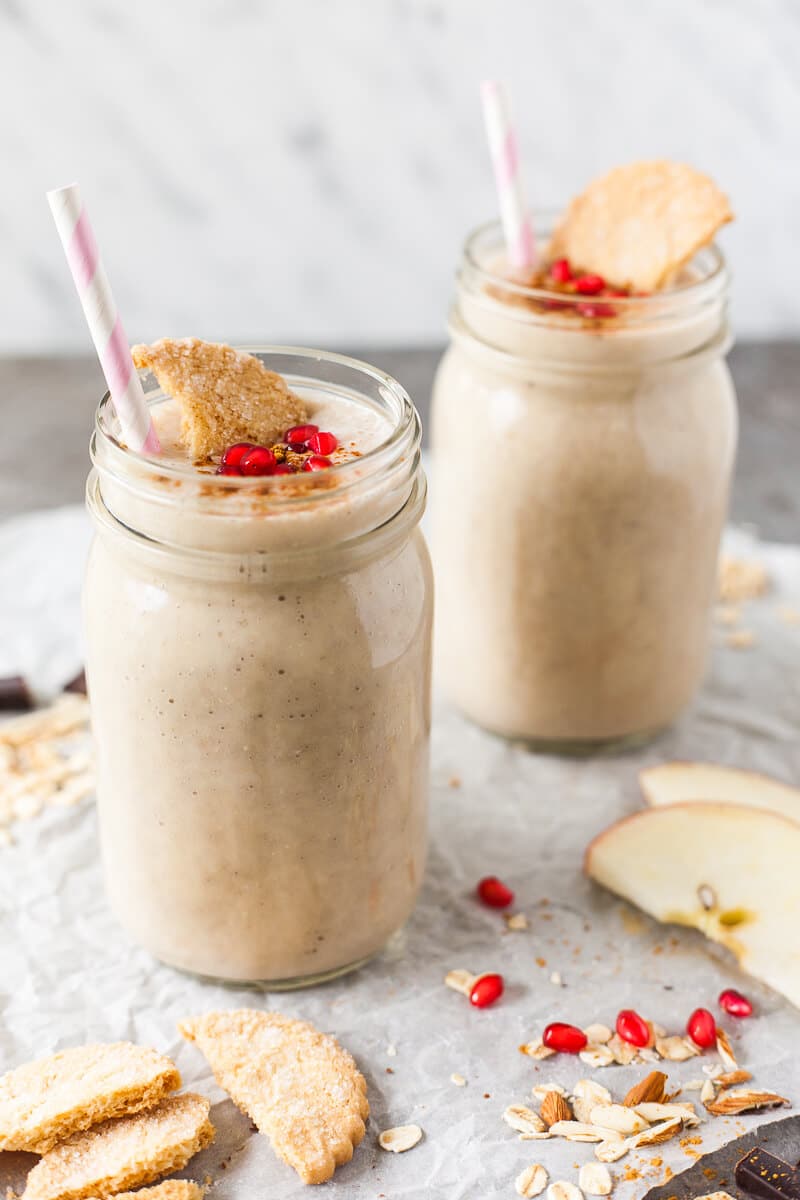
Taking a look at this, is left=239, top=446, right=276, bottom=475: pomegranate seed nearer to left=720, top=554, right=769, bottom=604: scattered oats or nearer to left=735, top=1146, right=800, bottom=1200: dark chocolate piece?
left=735, top=1146, right=800, bottom=1200: dark chocolate piece

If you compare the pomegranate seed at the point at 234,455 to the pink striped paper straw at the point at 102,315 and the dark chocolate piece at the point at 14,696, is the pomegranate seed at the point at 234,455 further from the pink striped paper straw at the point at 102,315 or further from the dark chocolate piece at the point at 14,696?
the dark chocolate piece at the point at 14,696

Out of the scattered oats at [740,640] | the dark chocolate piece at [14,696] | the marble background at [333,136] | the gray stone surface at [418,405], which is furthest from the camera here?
the marble background at [333,136]

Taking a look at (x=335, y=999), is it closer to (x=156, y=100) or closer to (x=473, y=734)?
(x=473, y=734)

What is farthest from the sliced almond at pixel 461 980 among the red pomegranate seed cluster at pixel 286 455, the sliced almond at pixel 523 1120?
the red pomegranate seed cluster at pixel 286 455

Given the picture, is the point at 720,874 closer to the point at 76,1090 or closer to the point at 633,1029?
the point at 633,1029

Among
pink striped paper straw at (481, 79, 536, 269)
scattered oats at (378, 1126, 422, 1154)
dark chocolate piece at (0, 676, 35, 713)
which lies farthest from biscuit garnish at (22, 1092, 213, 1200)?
pink striped paper straw at (481, 79, 536, 269)
